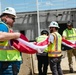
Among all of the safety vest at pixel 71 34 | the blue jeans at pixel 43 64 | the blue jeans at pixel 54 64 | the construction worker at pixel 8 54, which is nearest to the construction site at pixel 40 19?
the safety vest at pixel 71 34

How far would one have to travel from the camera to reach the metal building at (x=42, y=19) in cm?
3375

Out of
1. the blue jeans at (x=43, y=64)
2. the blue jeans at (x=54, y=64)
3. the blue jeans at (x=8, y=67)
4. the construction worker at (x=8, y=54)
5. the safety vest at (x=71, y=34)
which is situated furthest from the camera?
the safety vest at (x=71, y=34)

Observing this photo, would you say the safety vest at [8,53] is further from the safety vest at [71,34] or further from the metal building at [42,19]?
the metal building at [42,19]

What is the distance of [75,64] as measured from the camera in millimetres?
12219

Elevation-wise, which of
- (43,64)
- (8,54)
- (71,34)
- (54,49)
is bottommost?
(43,64)

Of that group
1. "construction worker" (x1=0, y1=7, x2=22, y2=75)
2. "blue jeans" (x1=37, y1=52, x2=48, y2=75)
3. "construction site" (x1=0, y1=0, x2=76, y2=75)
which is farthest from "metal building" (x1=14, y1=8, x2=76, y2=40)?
"construction worker" (x1=0, y1=7, x2=22, y2=75)

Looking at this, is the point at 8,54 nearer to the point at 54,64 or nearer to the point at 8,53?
the point at 8,53

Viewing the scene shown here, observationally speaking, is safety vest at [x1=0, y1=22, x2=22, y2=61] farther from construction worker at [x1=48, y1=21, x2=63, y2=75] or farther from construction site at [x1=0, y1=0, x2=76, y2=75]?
construction site at [x1=0, y1=0, x2=76, y2=75]

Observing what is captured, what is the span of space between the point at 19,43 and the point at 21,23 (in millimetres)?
31825

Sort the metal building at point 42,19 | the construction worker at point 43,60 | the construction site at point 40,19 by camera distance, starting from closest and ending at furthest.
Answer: the construction worker at point 43,60, the construction site at point 40,19, the metal building at point 42,19

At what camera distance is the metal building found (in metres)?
33.8

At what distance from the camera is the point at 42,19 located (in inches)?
1377

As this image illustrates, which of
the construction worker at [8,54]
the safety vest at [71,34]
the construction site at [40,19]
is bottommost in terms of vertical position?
the construction worker at [8,54]

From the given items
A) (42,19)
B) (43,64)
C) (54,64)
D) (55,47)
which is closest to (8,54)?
(54,64)
